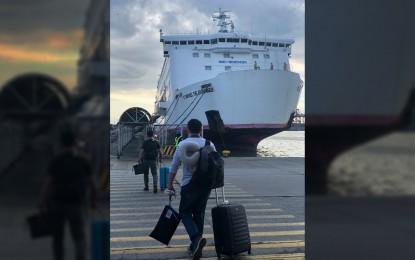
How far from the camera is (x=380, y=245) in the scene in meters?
2.48

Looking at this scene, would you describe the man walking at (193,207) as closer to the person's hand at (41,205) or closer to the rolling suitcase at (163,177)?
the person's hand at (41,205)

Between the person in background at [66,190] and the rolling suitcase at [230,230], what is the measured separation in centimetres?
262

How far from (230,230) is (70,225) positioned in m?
2.68

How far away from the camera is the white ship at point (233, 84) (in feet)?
89.6

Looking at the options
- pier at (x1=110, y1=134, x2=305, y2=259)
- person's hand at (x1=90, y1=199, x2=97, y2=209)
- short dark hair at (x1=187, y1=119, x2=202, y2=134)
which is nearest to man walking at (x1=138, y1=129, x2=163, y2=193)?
pier at (x1=110, y1=134, x2=305, y2=259)

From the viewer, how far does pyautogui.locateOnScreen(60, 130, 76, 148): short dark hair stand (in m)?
1.71

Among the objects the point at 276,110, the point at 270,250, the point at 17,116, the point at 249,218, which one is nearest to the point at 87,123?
the point at 17,116

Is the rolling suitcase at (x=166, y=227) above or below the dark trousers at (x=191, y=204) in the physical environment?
below

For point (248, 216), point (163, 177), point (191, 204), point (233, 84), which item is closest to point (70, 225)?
point (191, 204)

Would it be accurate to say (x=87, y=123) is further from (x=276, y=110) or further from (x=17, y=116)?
(x=276, y=110)

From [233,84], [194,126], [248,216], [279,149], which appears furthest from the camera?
[279,149]

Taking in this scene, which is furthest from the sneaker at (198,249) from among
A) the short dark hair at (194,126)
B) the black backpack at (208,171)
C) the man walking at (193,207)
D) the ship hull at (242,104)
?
the ship hull at (242,104)

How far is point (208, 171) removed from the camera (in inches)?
167

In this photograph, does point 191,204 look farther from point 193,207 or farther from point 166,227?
point 166,227
